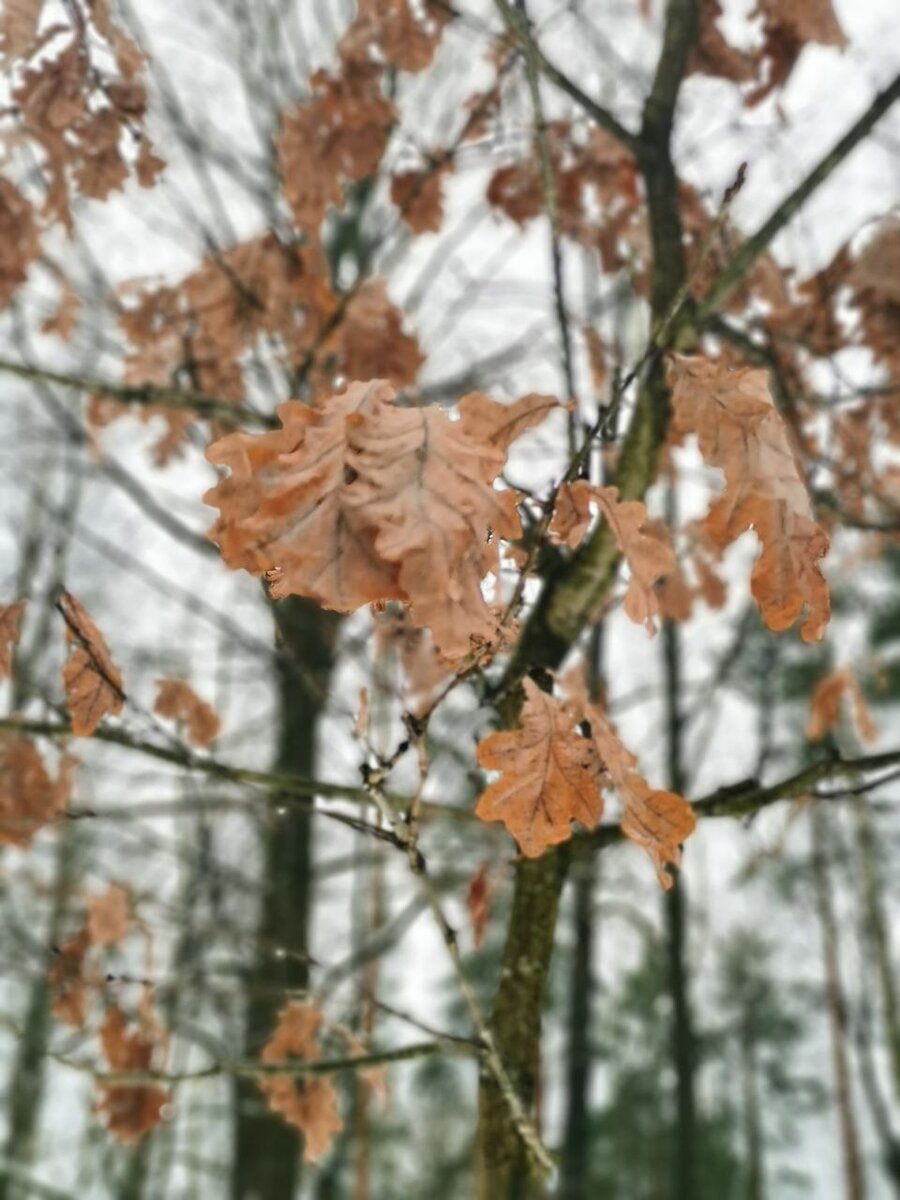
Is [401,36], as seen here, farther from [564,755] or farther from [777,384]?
[564,755]

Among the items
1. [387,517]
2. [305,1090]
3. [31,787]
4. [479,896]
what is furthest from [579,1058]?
[387,517]

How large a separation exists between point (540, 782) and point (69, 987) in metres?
1.38

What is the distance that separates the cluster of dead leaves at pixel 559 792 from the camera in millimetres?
1142

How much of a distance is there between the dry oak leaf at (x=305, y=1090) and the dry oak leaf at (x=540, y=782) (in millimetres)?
1004

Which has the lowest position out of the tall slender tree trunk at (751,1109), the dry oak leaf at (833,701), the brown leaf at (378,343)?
the tall slender tree trunk at (751,1109)

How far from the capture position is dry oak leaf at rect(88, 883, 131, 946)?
2.19 m

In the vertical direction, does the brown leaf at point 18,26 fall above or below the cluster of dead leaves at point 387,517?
above

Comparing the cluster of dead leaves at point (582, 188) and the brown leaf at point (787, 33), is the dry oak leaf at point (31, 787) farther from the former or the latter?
the brown leaf at point (787, 33)

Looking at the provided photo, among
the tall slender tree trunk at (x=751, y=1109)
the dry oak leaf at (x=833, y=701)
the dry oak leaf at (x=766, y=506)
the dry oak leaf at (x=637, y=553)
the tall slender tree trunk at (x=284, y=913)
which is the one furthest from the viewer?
the tall slender tree trunk at (x=751, y=1109)

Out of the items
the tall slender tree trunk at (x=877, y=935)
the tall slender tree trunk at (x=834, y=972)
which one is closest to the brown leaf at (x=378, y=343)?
the tall slender tree trunk at (x=877, y=935)

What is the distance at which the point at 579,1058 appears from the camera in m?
7.41

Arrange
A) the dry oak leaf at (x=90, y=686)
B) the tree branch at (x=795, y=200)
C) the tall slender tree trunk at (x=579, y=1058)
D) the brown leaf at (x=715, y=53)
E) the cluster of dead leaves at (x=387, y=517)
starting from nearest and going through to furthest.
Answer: the cluster of dead leaves at (x=387, y=517) < the dry oak leaf at (x=90, y=686) < the tree branch at (x=795, y=200) < the brown leaf at (x=715, y=53) < the tall slender tree trunk at (x=579, y=1058)

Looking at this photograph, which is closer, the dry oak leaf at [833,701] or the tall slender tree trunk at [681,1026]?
the dry oak leaf at [833,701]

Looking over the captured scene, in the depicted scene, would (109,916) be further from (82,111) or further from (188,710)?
(82,111)
